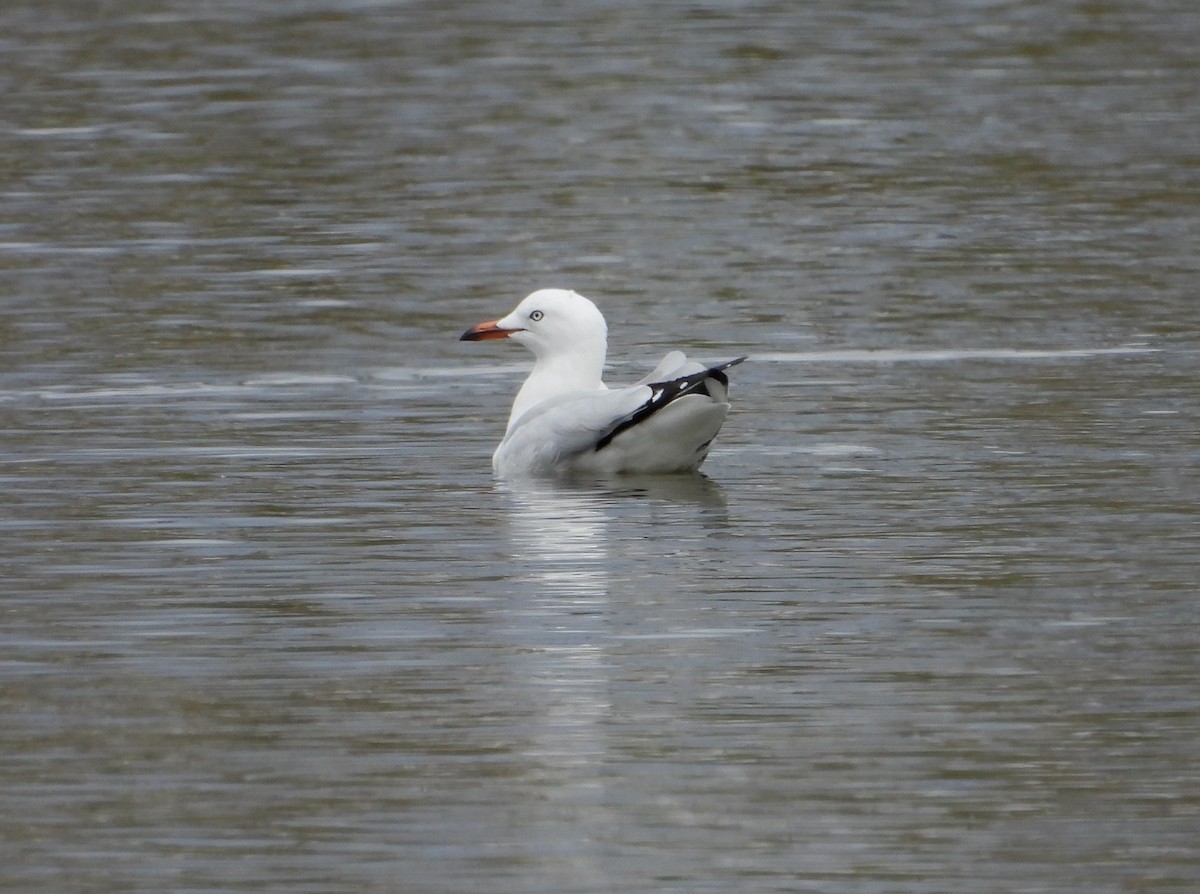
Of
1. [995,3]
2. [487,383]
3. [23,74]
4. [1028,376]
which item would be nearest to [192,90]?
[23,74]

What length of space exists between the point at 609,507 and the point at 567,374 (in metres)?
2.04

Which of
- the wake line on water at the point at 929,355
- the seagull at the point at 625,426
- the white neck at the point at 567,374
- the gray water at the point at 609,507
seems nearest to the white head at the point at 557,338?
the white neck at the point at 567,374

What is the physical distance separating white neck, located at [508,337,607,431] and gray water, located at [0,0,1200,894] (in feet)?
1.49

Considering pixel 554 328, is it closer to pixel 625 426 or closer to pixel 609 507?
pixel 625 426

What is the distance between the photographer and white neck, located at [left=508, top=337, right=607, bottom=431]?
558 inches

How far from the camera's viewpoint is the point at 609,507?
12.3m

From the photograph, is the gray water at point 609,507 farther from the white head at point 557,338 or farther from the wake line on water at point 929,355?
the white head at point 557,338

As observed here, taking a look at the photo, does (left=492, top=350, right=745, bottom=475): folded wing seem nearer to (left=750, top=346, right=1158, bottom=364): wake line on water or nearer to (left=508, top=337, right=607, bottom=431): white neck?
(left=508, top=337, right=607, bottom=431): white neck

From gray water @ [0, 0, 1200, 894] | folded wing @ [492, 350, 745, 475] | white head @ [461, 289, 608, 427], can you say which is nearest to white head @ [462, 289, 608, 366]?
white head @ [461, 289, 608, 427]

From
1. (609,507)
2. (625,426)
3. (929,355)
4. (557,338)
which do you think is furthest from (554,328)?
(929,355)

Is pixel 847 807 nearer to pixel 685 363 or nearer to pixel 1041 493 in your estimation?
pixel 1041 493

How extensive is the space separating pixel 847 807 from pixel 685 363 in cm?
557

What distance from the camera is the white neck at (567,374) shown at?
14180mm

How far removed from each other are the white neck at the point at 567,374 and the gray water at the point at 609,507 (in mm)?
455
